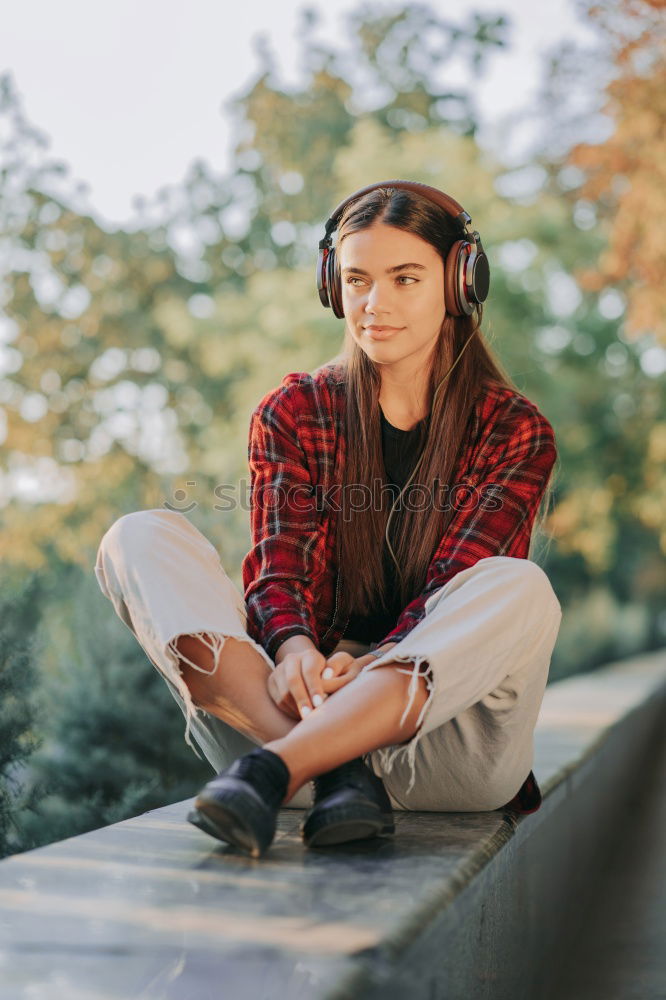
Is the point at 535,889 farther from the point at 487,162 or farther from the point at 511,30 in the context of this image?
the point at 511,30

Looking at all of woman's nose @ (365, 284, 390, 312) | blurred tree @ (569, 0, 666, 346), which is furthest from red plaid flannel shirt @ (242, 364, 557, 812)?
blurred tree @ (569, 0, 666, 346)

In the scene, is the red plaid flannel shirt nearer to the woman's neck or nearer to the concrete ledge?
the woman's neck

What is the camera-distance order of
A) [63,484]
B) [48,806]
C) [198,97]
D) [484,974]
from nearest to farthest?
[484,974] < [48,806] < [63,484] < [198,97]

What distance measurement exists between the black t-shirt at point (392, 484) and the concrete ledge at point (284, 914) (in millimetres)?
444

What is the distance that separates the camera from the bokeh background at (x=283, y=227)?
1234 cm

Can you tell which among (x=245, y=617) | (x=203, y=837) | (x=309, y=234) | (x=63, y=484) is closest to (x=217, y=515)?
(x=245, y=617)

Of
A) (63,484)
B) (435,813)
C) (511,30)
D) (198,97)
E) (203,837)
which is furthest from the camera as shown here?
(198,97)

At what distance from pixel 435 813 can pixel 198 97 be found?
69.9 feet

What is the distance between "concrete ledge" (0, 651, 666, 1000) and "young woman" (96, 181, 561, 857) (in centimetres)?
10

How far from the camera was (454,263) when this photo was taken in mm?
2516

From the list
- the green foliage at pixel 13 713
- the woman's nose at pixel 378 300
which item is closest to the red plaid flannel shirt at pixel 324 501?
the woman's nose at pixel 378 300

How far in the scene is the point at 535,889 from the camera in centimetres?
236

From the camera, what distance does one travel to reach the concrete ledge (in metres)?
1.26

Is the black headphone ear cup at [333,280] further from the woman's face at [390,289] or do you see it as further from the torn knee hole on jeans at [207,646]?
the torn knee hole on jeans at [207,646]
